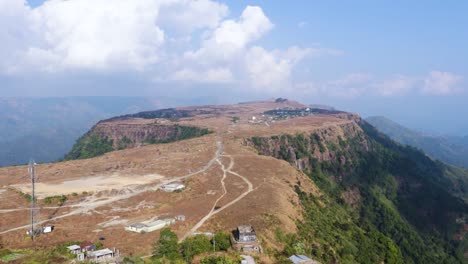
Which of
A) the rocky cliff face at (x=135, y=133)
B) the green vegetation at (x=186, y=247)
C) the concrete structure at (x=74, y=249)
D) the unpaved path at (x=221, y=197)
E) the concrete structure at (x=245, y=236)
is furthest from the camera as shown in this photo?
the rocky cliff face at (x=135, y=133)

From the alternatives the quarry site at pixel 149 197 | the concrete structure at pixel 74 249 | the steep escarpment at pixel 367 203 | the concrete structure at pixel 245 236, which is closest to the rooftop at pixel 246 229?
the concrete structure at pixel 245 236

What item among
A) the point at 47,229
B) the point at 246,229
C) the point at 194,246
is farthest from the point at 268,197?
the point at 47,229

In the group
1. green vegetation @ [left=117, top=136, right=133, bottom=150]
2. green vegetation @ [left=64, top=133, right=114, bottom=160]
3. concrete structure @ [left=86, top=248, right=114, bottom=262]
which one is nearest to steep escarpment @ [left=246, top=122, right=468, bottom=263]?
concrete structure @ [left=86, top=248, right=114, bottom=262]

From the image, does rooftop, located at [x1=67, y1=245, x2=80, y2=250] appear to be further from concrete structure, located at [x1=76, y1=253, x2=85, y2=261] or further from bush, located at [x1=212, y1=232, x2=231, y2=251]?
bush, located at [x1=212, y1=232, x2=231, y2=251]

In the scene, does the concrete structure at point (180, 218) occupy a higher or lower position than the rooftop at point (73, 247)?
higher

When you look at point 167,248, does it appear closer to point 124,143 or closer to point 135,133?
point 124,143

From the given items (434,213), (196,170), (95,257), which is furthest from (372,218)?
(95,257)

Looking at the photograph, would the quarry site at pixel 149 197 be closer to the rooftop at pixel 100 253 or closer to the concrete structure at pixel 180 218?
the concrete structure at pixel 180 218
